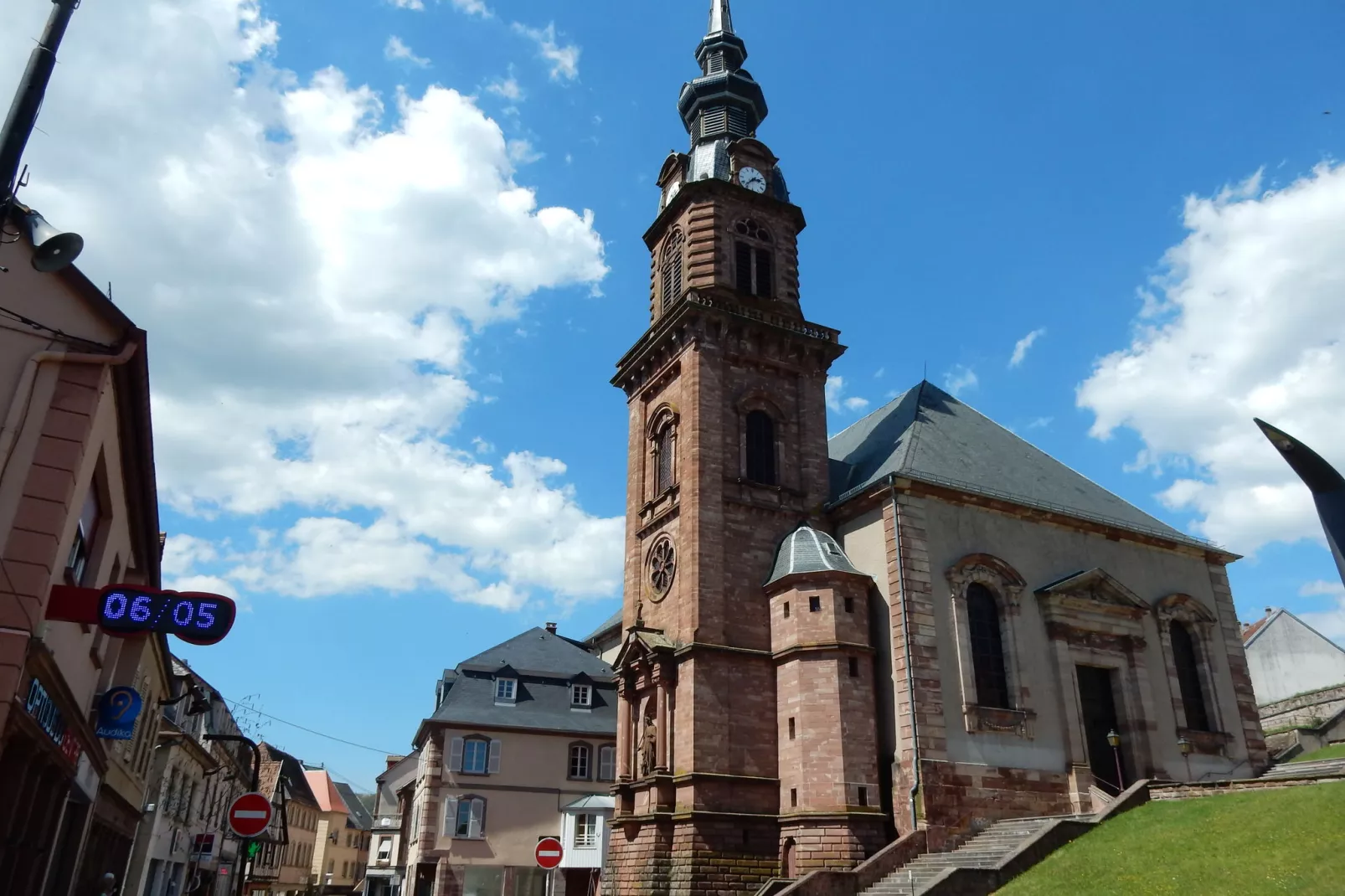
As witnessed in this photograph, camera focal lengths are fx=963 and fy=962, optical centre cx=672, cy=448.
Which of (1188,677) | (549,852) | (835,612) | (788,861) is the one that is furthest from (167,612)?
(1188,677)

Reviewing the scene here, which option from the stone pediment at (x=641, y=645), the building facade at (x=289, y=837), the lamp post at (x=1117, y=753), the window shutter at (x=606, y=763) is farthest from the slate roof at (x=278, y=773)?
the lamp post at (x=1117, y=753)

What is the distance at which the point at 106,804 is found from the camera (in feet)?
71.1

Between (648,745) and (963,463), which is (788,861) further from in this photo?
(963,463)

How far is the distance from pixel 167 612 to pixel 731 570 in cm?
1859

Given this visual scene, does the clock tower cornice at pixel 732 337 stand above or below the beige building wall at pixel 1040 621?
above

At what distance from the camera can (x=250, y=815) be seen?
13.3 meters

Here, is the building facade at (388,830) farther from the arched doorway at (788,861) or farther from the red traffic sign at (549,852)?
the red traffic sign at (549,852)

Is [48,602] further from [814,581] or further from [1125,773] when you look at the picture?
[1125,773]

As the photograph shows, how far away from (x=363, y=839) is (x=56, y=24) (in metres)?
97.3

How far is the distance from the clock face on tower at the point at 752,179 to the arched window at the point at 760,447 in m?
8.86

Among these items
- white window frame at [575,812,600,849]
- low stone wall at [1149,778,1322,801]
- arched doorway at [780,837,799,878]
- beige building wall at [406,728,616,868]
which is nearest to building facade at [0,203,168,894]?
arched doorway at [780,837,799,878]

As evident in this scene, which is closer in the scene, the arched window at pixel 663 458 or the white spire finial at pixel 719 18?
the arched window at pixel 663 458

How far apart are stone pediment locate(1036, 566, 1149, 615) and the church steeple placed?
63.8 feet

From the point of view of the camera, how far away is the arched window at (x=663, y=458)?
31.8 m
